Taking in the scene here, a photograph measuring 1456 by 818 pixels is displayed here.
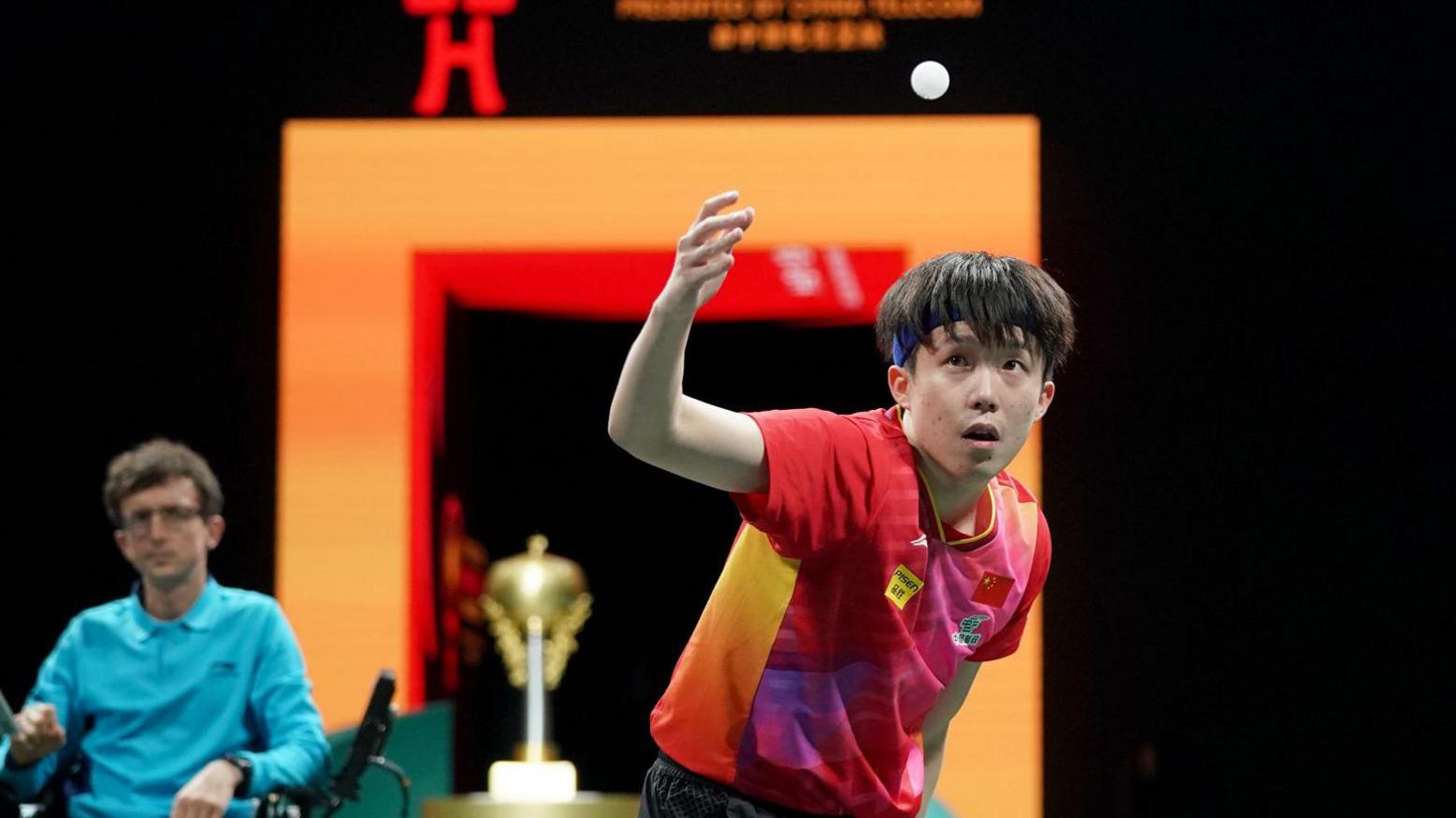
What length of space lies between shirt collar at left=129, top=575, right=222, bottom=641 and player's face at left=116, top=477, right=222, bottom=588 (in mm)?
50

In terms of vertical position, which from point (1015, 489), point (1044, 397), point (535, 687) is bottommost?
point (535, 687)

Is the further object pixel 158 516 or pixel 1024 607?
pixel 158 516

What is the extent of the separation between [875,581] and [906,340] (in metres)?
0.28

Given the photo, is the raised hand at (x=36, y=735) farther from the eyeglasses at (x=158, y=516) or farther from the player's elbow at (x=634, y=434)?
the player's elbow at (x=634, y=434)

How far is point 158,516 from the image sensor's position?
3.33m

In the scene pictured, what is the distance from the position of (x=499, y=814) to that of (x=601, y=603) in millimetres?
2829

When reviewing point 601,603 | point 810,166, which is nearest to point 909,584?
point 810,166

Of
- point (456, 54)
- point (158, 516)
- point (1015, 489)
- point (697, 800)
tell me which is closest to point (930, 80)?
point (456, 54)

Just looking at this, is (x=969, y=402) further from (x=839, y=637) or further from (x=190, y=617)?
(x=190, y=617)

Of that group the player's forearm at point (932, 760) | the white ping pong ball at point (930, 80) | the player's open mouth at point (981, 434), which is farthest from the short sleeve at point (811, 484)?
the white ping pong ball at point (930, 80)

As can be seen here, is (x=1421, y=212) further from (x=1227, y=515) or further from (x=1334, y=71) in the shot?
(x=1227, y=515)

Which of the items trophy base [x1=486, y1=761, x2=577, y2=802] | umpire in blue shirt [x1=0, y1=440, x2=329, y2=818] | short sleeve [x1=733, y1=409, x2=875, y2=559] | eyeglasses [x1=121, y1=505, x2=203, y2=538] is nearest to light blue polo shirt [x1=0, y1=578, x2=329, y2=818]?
umpire in blue shirt [x1=0, y1=440, x2=329, y2=818]

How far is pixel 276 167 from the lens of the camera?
5.78 meters

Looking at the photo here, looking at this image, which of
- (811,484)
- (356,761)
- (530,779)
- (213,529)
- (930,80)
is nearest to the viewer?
(811,484)
